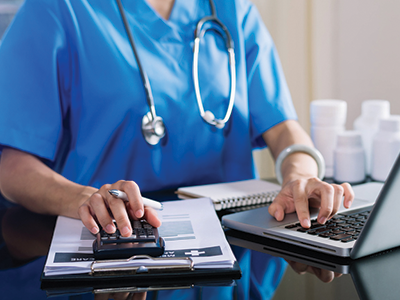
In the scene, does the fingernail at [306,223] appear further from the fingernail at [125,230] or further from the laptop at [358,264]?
the fingernail at [125,230]

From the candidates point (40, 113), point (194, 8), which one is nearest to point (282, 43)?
point (194, 8)

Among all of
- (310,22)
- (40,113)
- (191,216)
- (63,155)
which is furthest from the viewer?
(310,22)

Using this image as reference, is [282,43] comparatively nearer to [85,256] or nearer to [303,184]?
[303,184]

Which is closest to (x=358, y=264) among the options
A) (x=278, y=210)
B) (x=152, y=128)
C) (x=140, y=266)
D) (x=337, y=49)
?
(x=278, y=210)

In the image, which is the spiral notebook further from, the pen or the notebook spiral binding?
the pen

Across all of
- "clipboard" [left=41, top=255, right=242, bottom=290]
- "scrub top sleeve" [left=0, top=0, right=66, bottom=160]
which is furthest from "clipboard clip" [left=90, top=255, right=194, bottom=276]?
"scrub top sleeve" [left=0, top=0, right=66, bottom=160]

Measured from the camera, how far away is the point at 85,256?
1.90 ft

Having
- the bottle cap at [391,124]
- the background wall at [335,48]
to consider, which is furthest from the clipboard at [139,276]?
the background wall at [335,48]

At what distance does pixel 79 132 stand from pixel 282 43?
1.34 m

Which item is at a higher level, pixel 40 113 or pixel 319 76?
pixel 40 113

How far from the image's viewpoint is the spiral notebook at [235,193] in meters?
0.88

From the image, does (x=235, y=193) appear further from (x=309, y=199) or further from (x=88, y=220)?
(x=88, y=220)

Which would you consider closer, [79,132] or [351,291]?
[351,291]

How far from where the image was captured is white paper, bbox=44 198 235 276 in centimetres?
55
